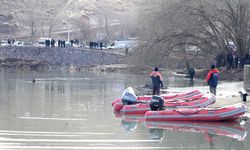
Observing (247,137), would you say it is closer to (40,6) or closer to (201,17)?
(201,17)

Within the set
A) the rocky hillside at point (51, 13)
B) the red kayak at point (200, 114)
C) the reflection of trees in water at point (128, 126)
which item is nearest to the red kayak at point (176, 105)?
the reflection of trees in water at point (128, 126)

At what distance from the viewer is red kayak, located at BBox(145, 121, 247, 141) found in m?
32.3

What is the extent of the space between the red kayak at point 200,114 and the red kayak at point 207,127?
0.27 m

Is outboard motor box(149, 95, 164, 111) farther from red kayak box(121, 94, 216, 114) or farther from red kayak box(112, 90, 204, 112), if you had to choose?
red kayak box(112, 90, 204, 112)

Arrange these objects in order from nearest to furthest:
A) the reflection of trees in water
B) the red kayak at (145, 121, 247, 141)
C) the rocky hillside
Answer: the red kayak at (145, 121, 247, 141) < the reflection of trees in water < the rocky hillside

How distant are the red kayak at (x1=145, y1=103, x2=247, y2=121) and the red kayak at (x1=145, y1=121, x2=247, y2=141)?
27 cm

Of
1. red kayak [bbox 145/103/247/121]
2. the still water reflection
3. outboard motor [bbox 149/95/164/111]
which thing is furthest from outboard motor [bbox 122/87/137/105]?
red kayak [bbox 145/103/247/121]

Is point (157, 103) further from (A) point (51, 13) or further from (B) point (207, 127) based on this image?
(A) point (51, 13)

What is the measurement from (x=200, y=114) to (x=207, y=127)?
138cm

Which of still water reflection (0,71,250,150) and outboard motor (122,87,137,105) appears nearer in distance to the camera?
still water reflection (0,71,250,150)

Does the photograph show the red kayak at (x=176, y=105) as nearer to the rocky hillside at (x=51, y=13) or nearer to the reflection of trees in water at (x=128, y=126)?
the reflection of trees in water at (x=128, y=126)

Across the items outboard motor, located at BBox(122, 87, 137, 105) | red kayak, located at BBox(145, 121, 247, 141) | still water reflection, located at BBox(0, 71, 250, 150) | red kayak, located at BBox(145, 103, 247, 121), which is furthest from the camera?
outboard motor, located at BBox(122, 87, 137, 105)

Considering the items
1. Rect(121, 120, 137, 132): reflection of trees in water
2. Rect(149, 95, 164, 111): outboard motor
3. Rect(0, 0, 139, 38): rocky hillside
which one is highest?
Rect(0, 0, 139, 38): rocky hillside

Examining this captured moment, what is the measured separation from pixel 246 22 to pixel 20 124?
123 ft
